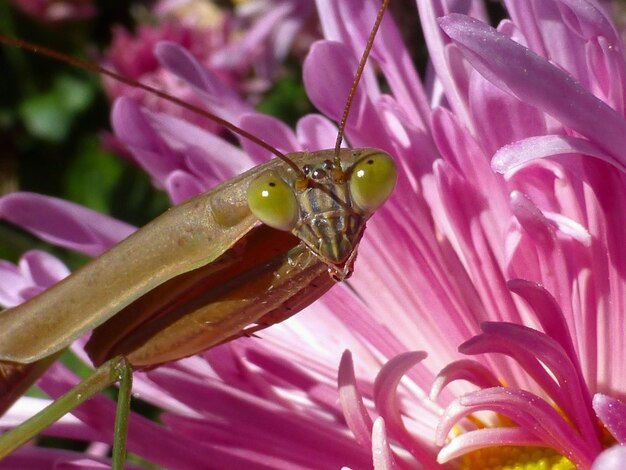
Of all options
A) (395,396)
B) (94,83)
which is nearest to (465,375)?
(395,396)

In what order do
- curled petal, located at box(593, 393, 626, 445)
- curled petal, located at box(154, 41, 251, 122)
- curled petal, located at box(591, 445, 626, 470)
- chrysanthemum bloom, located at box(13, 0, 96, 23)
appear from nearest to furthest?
curled petal, located at box(591, 445, 626, 470), curled petal, located at box(593, 393, 626, 445), curled petal, located at box(154, 41, 251, 122), chrysanthemum bloom, located at box(13, 0, 96, 23)

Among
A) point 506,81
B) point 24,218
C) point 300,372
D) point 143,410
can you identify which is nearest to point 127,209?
point 143,410

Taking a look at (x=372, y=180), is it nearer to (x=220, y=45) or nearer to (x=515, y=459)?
(x=515, y=459)

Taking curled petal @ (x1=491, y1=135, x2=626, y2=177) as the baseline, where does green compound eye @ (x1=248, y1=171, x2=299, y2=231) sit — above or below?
above

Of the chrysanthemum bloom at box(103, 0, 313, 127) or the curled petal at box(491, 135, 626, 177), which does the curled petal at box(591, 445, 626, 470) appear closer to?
the curled petal at box(491, 135, 626, 177)

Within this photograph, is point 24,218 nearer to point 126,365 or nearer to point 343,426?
point 126,365

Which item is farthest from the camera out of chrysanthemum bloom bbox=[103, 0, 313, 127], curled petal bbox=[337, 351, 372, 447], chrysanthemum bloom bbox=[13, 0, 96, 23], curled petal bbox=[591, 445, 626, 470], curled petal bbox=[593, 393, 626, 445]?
chrysanthemum bloom bbox=[13, 0, 96, 23]

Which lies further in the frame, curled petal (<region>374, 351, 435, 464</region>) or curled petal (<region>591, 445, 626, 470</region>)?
curled petal (<region>374, 351, 435, 464</region>)

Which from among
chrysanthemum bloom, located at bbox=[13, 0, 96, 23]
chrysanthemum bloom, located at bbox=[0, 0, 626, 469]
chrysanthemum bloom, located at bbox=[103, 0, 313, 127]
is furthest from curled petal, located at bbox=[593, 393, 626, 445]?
chrysanthemum bloom, located at bbox=[13, 0, 96, 23]
